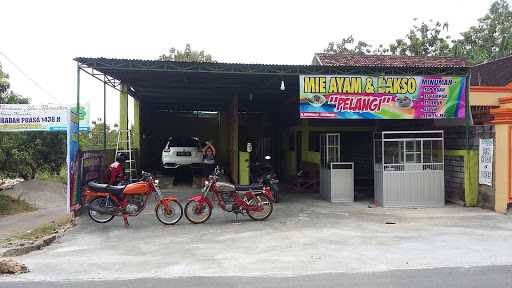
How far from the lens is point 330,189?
14.2 meters

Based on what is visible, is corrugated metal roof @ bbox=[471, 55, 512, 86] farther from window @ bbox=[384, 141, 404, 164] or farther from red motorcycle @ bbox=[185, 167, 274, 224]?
red motorcycle @ bbox=[185, 167, 274, 224]

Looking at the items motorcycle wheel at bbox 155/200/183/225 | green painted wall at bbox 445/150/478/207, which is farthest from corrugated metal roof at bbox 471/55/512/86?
motorcycle wheel at bbox 155/200/183/225

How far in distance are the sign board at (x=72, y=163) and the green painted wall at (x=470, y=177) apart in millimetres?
9836

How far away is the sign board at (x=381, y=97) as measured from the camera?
506 inches

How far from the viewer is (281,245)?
332 inches

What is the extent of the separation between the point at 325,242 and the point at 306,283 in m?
2.76

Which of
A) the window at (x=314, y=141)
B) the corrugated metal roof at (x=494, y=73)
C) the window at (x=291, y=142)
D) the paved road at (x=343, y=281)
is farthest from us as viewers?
the window at (x=291, y=142)

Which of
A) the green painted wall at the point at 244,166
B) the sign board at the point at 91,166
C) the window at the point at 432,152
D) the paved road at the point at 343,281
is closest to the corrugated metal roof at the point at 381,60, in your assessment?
the green painted wall at the point at 244,166

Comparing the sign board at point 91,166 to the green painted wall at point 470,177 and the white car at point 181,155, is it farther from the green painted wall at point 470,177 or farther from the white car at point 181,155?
the green painted wall at point 470,177

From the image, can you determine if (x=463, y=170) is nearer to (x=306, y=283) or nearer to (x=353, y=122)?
(x=353, y=122)

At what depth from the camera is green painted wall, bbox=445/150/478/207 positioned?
12969 mm

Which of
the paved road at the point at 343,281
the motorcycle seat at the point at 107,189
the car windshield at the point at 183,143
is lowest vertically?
the paved road at the point at 343,281

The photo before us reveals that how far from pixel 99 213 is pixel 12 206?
5110mm

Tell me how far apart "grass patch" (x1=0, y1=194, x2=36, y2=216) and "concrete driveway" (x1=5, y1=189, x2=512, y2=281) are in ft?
12.7
